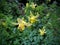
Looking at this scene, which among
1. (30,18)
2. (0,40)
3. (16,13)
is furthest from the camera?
(16,13)

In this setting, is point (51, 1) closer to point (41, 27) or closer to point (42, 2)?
point (42, 2)

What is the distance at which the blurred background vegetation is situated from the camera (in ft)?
12.5

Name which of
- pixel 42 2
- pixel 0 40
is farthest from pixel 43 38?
pixel 42 2

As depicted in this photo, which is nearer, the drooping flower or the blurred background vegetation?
the blurred background vegetation

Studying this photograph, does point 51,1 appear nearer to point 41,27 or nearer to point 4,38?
point 41,27

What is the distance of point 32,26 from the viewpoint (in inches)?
160

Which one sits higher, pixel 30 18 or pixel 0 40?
pixel 30 18

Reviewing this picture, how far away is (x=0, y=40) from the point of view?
12.5 feet

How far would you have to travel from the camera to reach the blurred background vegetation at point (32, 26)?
151 inches

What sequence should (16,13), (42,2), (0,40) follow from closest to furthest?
(0,40) < (16,13) < (42,2)

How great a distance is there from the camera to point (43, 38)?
3873 millimetres

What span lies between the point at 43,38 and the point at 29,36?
26 cm

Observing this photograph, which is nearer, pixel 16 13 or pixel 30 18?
pixel 30 18

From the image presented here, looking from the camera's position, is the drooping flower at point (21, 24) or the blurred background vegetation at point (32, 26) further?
the drooping flower at point (21, 24)
